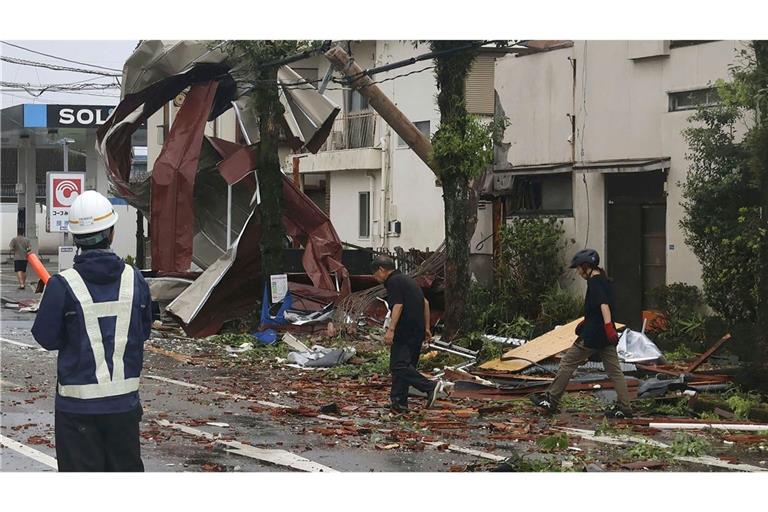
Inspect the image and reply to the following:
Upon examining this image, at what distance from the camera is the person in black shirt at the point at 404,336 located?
1259 cm

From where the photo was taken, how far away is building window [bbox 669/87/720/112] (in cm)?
1856

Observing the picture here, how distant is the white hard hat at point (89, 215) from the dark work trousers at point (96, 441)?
3.45 feet

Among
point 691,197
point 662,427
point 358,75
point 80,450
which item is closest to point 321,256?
point 358,75

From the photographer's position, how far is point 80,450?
642 centimetres

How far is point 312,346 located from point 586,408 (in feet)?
23.0

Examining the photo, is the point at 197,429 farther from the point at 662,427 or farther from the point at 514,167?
the point at 514,167

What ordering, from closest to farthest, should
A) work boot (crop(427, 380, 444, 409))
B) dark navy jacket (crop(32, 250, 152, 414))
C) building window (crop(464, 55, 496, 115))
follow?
dark navy jacket (crop(32, 250, 152, 414)), work boot (crop(427, 380, 444, 409)), building window (crop(464, 55, 496, 115))

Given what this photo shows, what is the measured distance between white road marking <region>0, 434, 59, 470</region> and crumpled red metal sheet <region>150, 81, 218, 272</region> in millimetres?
11670

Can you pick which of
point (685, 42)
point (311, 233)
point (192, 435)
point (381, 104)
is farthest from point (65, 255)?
point (192, 435)

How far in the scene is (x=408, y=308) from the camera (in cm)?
1271

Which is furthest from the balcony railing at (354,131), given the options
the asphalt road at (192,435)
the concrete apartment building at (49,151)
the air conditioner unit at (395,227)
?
the asphalt road at (192,435)

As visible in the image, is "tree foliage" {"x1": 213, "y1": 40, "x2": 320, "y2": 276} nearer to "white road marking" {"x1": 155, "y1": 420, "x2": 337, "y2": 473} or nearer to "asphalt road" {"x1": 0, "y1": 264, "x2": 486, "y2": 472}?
"asphalt road" {"x1": 0, "y1": 264, "x2": 486, "y2": 472}

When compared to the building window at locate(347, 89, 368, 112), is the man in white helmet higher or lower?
lower

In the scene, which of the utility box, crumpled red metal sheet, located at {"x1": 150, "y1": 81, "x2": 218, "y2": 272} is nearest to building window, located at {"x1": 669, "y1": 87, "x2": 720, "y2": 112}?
crumpled red metal sheet, located at {"x1": 150, "y1": 81, "x2": 218, "y2": 272}
